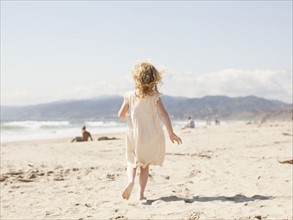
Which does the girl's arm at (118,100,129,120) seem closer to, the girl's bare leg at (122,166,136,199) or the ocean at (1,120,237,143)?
the girl's bare leg at (122,166,136,199)

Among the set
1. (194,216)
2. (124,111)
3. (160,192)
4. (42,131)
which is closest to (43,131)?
(42,131)

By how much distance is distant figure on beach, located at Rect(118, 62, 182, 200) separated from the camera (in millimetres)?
5090

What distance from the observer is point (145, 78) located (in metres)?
5.05

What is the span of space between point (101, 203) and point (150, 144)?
1.01 m

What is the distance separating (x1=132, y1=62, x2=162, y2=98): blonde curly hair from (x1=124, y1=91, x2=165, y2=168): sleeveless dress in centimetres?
8

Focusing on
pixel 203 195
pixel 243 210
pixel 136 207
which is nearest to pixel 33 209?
pixel 136 207

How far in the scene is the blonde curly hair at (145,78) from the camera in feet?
16.6

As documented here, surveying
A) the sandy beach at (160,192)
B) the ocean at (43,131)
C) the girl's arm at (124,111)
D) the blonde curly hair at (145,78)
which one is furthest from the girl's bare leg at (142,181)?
the ocean at (43,131)

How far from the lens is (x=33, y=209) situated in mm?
5121

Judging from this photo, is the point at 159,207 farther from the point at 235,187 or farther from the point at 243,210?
the point at 235,187

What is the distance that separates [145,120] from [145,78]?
0.55 meters

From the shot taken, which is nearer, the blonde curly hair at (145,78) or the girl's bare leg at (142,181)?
the blonde curly hair at (145,78)

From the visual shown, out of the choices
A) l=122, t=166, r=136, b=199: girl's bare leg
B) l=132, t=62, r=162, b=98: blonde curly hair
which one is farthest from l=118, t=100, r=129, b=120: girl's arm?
l=122, t=166, r=136, b=199: girl's bare leg

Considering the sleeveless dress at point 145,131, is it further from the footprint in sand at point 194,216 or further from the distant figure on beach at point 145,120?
the footprint in sand at point 194,216
